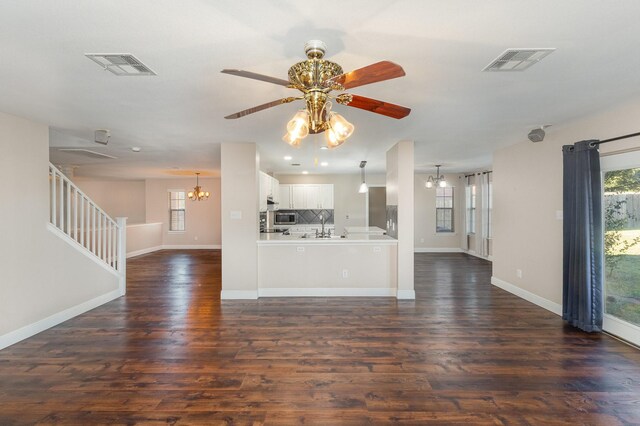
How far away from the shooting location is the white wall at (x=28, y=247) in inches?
131

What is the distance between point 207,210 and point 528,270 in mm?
9345

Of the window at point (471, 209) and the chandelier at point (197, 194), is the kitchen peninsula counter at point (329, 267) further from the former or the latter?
the chandelier at point (197, 194)

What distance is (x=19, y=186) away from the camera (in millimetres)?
3492

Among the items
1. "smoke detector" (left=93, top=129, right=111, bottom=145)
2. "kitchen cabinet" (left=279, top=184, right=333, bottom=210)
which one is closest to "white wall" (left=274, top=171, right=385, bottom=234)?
"kitchen cabinet" (left=279, top=184, right=333, bottom=210)

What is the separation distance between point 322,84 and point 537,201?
4.33 metres

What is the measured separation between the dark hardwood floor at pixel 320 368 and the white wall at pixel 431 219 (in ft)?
17.3

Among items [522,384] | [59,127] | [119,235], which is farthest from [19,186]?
[522,384]

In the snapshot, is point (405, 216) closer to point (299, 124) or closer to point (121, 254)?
point (299, 124)

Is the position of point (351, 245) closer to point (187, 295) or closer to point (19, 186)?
point (187, 295)

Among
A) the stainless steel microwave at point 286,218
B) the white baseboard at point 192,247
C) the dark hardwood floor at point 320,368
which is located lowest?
the dark hardwood floor at point 320,368

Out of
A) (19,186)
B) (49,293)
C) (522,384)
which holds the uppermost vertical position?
(19,186)

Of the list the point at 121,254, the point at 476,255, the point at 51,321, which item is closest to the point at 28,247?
the point at 51,321

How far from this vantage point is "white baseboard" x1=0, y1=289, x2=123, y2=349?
129 inches

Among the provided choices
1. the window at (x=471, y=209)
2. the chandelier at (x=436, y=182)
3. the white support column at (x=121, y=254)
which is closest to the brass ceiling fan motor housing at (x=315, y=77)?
the white support column at (x=121, y=254)
